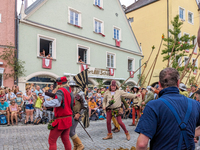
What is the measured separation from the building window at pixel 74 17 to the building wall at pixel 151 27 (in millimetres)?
11547

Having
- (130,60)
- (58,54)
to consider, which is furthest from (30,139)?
(130,60)

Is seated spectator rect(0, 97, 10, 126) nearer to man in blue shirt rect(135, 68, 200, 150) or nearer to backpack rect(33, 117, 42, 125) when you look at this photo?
backpack rect(33, 117, 42, 125)

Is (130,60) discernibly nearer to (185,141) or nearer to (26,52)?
(26,52)

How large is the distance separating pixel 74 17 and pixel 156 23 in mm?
12471

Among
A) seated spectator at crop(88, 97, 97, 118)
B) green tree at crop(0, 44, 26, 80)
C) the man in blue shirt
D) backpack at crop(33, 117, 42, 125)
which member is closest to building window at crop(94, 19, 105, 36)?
green tree at crop(0, 44, 26, 80)

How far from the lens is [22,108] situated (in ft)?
34.4

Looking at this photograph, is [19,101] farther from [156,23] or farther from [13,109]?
[156,23]

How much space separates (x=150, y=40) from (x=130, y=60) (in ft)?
17.2

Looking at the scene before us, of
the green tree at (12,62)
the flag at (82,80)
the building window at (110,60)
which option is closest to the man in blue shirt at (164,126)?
the flag at (82,80)

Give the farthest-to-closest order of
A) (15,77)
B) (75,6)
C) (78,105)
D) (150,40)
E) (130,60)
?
(150,40) → (130,60) → (75,6) → (15,77) → (78,105)

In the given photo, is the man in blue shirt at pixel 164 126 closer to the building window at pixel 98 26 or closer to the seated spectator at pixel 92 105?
the seated spectator at pixel 92 105

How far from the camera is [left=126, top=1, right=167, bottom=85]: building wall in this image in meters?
24.5

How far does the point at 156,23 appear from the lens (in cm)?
2503

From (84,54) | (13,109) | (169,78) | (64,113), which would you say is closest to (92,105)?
(13,109)
